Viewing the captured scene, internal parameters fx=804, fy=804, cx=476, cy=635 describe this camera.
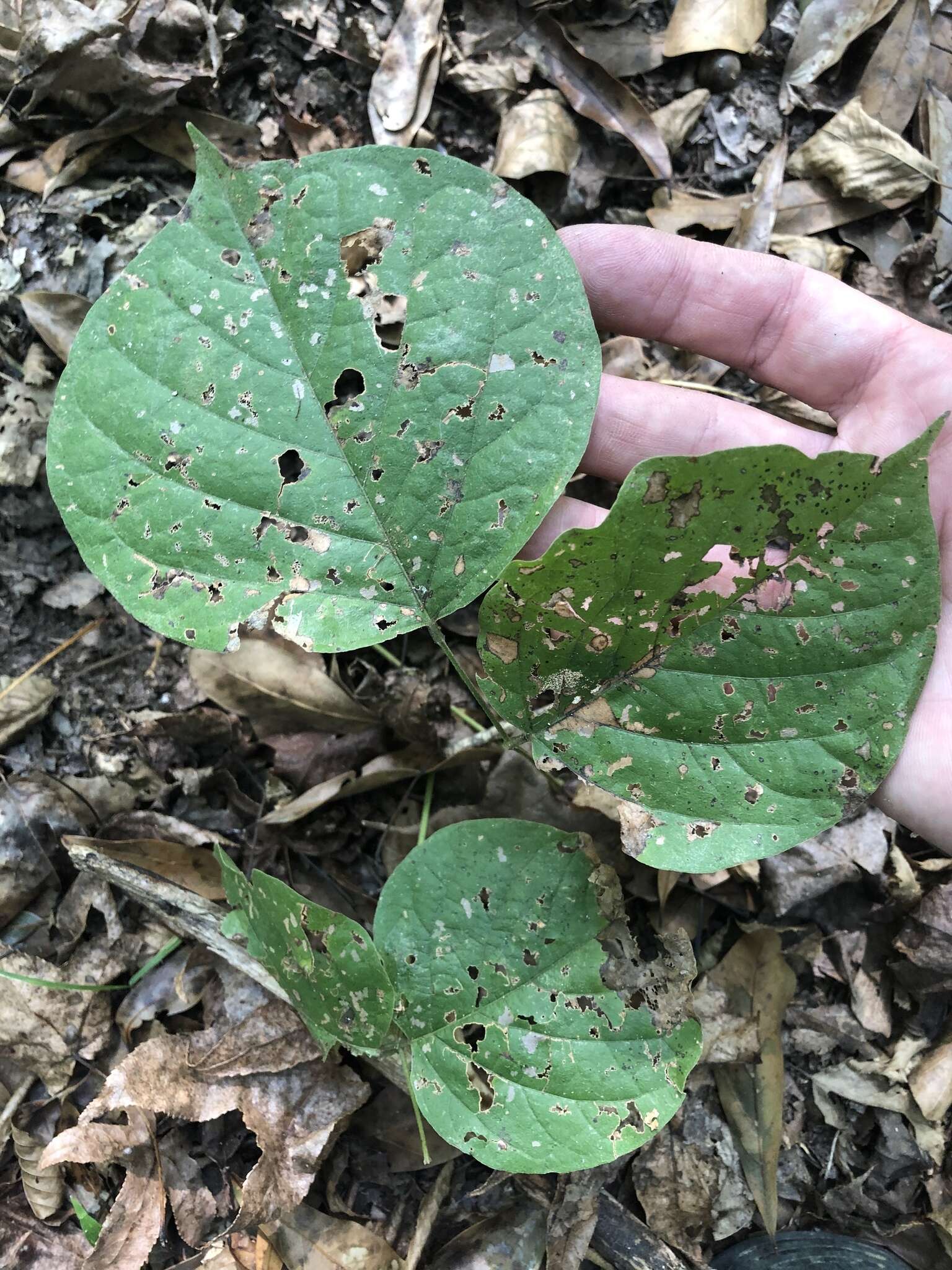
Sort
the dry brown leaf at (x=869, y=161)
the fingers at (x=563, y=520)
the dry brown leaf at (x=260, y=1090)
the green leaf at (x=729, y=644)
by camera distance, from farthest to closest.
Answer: the dry brown leaf at (x=869, y=161)
the fingers at (x=563, y=520)
the dry brown leaf at (x=260, y=1090)
the green leaf at (x=729, y=644)

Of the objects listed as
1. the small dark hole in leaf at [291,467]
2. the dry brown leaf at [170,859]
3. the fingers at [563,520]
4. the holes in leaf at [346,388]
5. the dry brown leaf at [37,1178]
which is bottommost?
the dry brown leaf at [37,1178]

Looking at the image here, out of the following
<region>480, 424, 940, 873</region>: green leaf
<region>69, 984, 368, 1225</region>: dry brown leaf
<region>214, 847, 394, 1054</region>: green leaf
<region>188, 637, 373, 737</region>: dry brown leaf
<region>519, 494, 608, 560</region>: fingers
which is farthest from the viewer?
<region>188, 637, 373, 737</region>: dry brown leaf

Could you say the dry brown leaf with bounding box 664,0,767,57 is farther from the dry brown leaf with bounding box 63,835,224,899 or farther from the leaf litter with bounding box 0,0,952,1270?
the dry brown leaf with bounding box 63,835,224,899

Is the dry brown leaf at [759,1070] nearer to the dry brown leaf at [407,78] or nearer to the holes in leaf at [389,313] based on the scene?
the holes in leaf at [389,313]

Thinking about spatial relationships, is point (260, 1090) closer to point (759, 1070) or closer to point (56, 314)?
point (759, 1070)

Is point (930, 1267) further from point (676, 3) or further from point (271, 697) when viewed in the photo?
point (676, 3)

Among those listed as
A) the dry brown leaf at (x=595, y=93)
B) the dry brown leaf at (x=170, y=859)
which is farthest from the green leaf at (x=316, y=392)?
the dry brown leaf at (x=595, y=93)

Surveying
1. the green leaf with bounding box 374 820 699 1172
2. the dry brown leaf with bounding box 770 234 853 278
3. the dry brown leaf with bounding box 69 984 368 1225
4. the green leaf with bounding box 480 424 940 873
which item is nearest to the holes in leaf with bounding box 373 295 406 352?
the green leaf with bounding box 480 424 940 873
